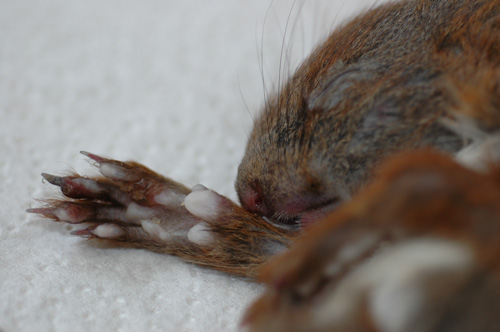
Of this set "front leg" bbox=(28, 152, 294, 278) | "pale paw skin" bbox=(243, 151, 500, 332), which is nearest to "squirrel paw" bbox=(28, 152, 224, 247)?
"front leg" bbox=(28, 152, 294, 278)

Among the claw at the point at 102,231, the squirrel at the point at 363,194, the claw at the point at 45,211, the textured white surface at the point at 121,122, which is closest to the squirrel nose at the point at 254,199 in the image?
the squirrel at the point at 363,194

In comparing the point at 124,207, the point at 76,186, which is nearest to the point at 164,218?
the point at 124,207

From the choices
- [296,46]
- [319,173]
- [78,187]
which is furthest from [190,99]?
[319,173]

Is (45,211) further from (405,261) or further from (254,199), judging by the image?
(405,261)

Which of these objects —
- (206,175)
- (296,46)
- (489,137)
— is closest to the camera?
(489,137)

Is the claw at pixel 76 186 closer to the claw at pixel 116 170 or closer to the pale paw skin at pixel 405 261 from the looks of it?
the claw at pixel 116 170

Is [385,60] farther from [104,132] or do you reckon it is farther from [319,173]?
[104,132]
